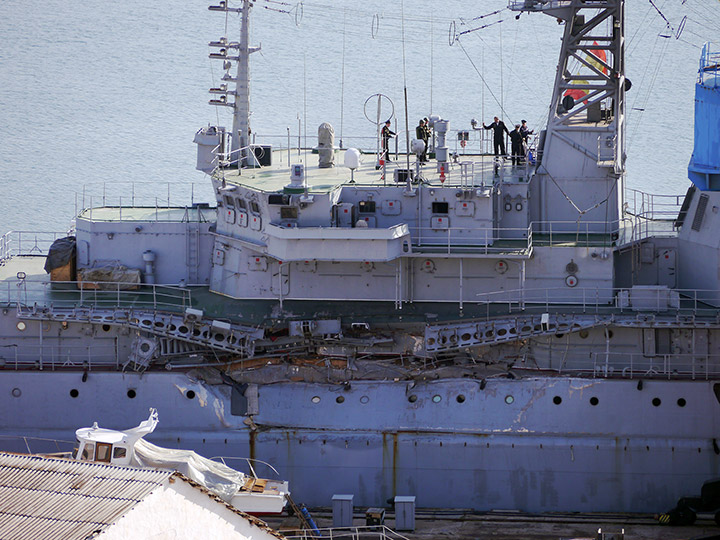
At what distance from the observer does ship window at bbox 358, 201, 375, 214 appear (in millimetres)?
24406

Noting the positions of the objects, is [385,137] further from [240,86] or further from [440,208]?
[240,86]

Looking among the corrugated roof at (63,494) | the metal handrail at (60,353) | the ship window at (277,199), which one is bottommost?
the corrugated roof at (63,494)

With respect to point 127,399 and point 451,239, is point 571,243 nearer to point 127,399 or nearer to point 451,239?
point 451,239

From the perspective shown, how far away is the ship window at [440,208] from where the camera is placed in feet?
80.5

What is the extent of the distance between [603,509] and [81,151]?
78.1ft

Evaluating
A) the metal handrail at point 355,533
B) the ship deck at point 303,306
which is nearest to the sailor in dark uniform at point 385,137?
the ship deck at point 303,306

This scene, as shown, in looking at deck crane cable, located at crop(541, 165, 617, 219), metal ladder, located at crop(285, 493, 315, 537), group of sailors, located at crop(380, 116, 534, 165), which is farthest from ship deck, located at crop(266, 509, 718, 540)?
group of sailors, located at crop(380, 116, 534, 165)

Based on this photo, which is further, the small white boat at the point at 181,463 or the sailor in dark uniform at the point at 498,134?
the sailor in dark uniform at the point at 498,134

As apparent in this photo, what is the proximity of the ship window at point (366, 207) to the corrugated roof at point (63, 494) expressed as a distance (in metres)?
9.02

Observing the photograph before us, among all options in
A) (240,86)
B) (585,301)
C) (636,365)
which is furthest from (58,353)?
(636,365)

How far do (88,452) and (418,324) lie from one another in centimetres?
712

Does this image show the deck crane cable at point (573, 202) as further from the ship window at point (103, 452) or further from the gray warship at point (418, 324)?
the ship window at point (103, 452)

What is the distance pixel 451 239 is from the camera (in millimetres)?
24500

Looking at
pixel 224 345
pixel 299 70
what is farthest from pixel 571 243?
pixel 299 70
